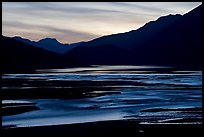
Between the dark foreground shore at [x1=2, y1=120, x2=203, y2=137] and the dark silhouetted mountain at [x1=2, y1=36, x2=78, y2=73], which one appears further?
the dark silhouetted mountain at [x1=2, y1=36, x2=78, y2=73]

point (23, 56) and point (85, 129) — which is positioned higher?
point (23, 56)

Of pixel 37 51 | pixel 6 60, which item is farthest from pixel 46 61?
pixel 6 60

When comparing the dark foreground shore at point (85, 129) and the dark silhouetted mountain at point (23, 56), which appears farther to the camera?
the dark silhouetted mountain at point (23, 56)

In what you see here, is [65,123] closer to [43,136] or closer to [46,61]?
[43,136]

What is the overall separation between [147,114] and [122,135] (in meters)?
8.53

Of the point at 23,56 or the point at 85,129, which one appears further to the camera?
the point at 23,56

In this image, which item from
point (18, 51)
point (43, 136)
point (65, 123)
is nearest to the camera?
point (43, 136)

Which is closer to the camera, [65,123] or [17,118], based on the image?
[65,123]

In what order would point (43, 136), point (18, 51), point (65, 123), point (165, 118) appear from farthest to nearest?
point (18, 51)
point (165, 118)
point (65, 123)
point (43, 136)

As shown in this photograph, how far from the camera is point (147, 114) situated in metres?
19.2

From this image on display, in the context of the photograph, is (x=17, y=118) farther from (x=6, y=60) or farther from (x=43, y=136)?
(x=6, y=60)

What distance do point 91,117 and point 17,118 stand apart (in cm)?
358

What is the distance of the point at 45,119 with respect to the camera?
1773 centimetres

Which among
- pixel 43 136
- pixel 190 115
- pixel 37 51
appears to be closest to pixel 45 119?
pixel 43 136
